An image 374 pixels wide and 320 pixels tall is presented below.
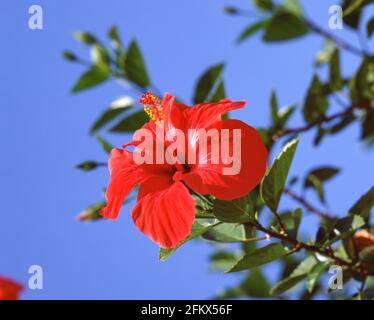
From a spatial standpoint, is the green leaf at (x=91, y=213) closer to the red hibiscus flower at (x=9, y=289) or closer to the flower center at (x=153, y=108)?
the red hibiscus flower at (x=9, y=289)

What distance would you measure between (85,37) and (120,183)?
5.37ft

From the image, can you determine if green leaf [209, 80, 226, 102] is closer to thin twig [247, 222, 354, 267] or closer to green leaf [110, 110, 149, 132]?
thin twig [247, 222, 354, 267]

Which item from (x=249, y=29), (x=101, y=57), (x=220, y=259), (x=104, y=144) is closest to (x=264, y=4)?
(x=249, y=29)

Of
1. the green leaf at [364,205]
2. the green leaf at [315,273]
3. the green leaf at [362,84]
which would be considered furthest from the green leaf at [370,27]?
the green leaf at [315,273]

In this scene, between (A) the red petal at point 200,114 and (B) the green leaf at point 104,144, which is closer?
(A) the red petal at point 200,114

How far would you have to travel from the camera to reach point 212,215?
51.5 inches

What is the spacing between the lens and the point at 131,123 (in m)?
2.29

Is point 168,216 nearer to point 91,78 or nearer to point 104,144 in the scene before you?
point 104,144

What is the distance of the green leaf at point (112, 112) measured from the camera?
2471 millimetres

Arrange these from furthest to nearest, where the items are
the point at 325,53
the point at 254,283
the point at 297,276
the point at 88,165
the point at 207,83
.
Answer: the point at 325,53, the point at 254,283, the point at 207,83, the point at 88,165, the point at 297,276

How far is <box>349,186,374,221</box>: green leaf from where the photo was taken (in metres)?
1.50

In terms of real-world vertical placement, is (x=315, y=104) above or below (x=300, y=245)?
above

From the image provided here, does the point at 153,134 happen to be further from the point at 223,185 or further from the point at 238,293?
the point at 238,293
